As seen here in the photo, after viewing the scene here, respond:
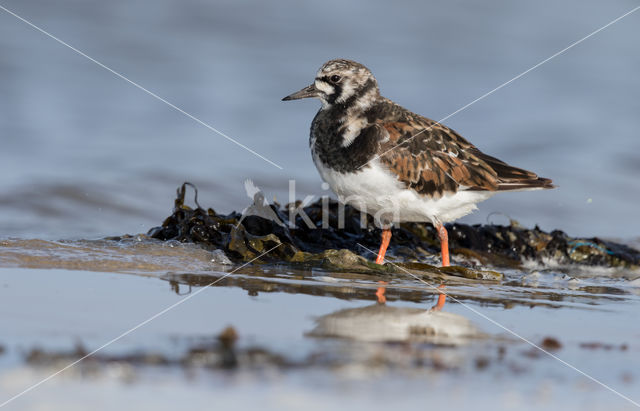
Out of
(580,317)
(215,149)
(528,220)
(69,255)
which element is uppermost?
(215,149)

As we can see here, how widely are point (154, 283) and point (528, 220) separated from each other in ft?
19.9

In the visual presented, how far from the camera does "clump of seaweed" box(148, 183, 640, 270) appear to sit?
507 centimetres

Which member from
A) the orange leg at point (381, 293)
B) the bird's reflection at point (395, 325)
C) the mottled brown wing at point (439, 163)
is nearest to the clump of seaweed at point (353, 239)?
the mottled brown wing at point (439, 163)

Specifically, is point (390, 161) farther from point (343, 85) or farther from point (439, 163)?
point (343, 85)

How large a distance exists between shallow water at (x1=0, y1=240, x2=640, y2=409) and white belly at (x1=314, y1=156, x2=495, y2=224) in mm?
661

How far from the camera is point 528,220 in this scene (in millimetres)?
8617

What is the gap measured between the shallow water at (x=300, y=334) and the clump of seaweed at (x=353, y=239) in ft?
1.85

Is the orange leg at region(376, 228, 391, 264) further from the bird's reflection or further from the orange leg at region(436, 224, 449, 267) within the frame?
the bird's reflection

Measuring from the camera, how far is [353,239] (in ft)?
19.7

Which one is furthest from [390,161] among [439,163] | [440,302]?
[440,302]

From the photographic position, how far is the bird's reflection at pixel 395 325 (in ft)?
8.74

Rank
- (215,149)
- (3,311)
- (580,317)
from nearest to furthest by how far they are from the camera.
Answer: (3,311)
(580,317)
(215,149)

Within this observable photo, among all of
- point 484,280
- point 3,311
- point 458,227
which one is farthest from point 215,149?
point 3,311

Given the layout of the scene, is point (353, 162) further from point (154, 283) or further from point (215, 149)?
point (215, 149)
